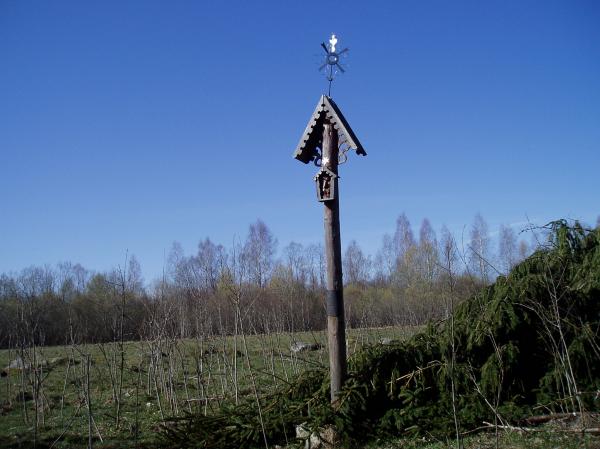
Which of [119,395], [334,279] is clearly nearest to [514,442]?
[334,279]

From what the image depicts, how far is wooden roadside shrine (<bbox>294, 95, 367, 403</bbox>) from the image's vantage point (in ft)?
18.2

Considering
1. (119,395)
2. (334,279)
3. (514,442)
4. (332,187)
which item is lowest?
(514,442)

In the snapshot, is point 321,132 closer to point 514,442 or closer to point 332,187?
point 332,187

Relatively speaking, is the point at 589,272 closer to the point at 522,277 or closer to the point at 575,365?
the point at 522,277

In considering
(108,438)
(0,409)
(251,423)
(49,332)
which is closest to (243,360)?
(0,409)

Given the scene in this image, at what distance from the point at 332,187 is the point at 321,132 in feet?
2.83

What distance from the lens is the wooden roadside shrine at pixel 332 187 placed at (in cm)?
555

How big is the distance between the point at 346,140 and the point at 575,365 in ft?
12.6

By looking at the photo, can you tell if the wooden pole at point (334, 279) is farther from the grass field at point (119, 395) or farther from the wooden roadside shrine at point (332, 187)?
the grass field at point (119, 395)

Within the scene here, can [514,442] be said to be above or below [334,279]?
below

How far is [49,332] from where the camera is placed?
24.0 m

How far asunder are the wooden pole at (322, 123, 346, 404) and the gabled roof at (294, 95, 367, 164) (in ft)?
0.36

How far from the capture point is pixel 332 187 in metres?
5.89

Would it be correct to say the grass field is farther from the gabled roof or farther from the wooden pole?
the gabled roof
